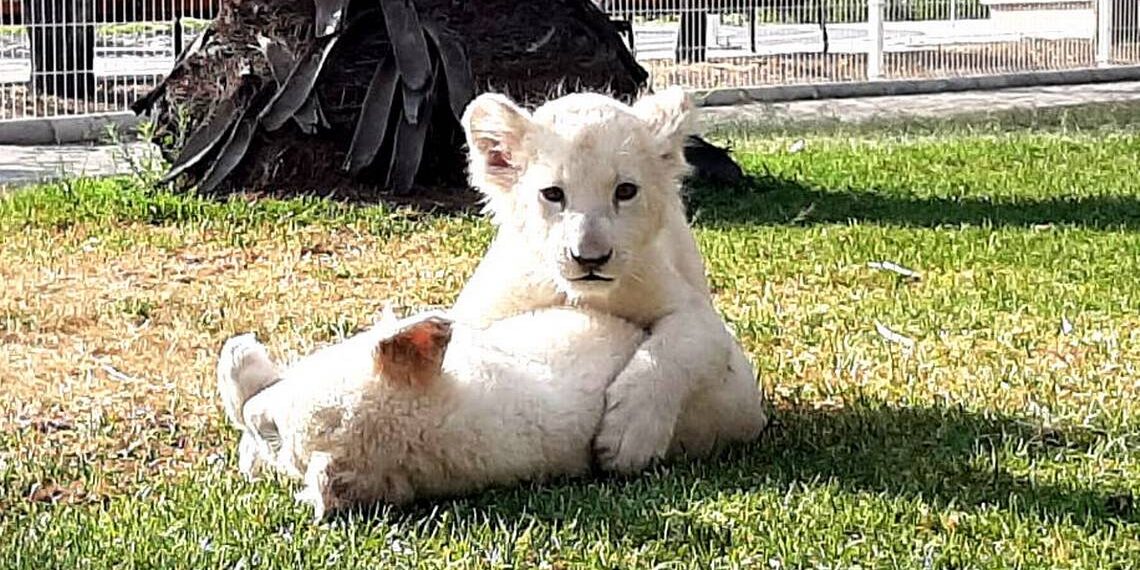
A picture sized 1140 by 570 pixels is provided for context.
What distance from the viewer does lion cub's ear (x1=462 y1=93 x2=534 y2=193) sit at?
4594mm

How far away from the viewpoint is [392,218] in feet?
29.6

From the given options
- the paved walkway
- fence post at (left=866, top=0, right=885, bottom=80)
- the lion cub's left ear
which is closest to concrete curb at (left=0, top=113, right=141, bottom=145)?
the paved walkway

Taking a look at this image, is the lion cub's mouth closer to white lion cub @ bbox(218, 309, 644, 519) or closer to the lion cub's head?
the lion cub's head

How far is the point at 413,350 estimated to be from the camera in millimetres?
3982

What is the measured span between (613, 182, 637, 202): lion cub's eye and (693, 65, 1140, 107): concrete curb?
13.1 metres

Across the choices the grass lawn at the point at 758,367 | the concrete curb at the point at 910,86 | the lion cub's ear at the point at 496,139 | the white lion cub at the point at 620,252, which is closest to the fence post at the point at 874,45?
the concrete curb at the point at 910,86

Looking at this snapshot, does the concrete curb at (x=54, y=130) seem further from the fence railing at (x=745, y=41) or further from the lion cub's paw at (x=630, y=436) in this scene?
the lion cub's paw at (x=630, y=436)

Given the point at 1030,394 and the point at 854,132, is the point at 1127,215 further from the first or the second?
the point at 854,132

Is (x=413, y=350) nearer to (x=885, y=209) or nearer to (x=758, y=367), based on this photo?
(x=758, y=367)

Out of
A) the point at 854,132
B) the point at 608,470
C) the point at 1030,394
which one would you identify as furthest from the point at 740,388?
the point at 854,132

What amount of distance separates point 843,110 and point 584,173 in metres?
13.5

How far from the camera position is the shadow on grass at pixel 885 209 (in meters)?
8.93

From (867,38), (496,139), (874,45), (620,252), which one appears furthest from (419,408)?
(867,38)

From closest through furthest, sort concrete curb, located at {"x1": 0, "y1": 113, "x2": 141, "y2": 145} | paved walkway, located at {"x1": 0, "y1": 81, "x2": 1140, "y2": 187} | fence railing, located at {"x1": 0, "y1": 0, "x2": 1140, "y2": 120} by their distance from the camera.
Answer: paved walkway, located at {"x1": 0, "y1": 81, "x2": 1140, "y2": 187}
concrete curb, located at {"x1": 0, "y1": 113, "x2": 141, "y2": 145}
fence railing, located at {"x1": 0, "y1": 0, "x2": 1140, "y2": 120}
